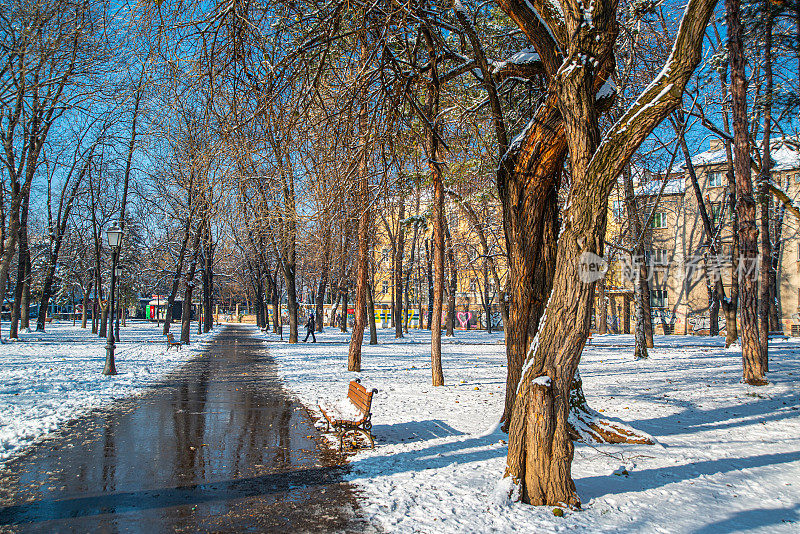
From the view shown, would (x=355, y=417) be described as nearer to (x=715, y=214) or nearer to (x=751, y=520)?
(x=751, y=520)

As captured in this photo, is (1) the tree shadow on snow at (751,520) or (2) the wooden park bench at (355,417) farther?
(2) the wooden park bench at (355,417)

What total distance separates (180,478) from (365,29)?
6.14 meters

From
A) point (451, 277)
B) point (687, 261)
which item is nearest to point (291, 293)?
point (451, 277)

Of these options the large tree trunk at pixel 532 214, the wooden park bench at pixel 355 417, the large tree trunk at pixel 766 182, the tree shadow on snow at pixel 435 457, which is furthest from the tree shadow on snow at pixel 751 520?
the large tree trunk at pixel 766 182

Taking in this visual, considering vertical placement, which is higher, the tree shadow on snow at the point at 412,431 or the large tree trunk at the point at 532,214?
the large tree trunk at the point at 532,214

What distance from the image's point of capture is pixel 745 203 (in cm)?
1337

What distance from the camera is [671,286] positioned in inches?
1832

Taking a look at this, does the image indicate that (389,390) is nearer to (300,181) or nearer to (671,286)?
(300,181)

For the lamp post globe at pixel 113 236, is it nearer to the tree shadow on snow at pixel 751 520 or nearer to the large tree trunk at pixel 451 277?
the tree shadow on snow at pixel 751 520

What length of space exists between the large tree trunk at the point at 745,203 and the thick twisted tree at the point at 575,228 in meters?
10.1

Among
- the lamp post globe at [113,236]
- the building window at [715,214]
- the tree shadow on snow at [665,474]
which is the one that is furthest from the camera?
the building window at [715,214]

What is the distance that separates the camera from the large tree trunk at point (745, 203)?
13.0 meters

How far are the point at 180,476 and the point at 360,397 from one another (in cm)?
268

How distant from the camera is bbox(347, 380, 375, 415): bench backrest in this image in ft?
A: 24.3
